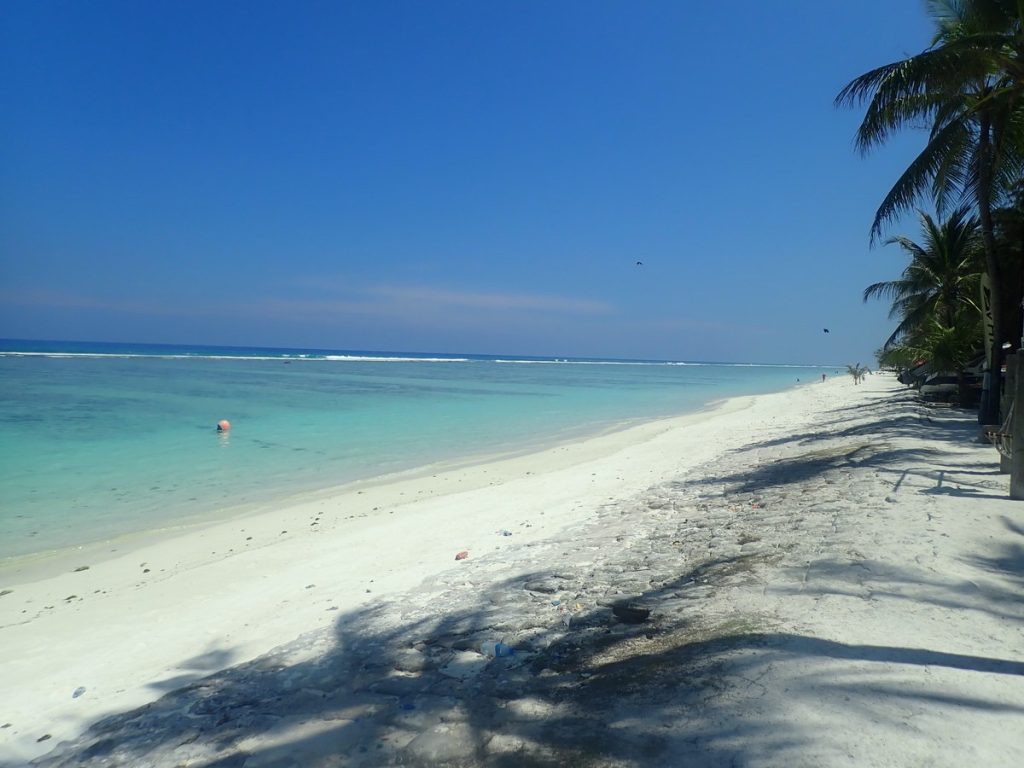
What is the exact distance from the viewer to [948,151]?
11.5 meters

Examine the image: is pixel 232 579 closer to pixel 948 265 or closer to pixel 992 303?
pixel 992 303

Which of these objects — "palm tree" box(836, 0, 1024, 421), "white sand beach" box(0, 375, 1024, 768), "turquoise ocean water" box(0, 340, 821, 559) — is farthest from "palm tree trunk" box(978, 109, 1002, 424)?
"turquoise ocean water" box(0, 340, 821, 559)

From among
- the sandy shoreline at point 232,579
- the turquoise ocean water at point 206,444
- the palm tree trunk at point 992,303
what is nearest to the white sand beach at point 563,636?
the sandy shoreline at point 232,579

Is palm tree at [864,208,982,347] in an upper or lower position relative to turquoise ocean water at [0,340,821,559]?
upper

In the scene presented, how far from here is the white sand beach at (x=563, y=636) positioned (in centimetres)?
264

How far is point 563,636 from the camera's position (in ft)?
12.9

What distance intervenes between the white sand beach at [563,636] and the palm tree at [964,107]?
5464 mm

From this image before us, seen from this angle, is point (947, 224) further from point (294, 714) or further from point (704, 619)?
point (294, 714)

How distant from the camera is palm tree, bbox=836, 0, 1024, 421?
933cm

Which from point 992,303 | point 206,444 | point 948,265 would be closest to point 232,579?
point 206,444

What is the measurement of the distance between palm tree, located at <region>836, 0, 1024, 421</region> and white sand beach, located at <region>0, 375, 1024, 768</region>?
5464mm

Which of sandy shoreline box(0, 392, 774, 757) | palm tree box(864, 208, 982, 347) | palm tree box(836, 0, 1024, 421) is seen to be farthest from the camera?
palm tree box(864, 208, 982, 347)

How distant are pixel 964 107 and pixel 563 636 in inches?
515

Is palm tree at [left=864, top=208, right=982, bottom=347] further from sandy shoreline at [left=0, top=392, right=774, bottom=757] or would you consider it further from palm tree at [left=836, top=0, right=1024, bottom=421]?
sandy shoreline at [left=0, top=392, right=774, bottom=757]
